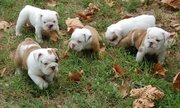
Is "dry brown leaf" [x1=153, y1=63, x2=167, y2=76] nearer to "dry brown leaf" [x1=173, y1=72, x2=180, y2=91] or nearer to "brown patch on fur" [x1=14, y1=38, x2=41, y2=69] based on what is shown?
"dry brown leaf" [x1=173, y1=72, x2=180, y2=91]

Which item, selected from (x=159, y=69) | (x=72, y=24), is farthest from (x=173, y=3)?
(x=159, y=69)

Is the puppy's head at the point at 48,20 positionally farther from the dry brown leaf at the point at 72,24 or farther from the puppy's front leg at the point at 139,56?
the puppy's front leg at the point at 139,56

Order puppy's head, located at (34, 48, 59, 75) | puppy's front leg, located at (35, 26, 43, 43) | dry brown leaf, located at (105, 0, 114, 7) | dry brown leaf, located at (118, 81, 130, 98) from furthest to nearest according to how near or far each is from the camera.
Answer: dry brown leaf, located at (105, 0, 114, 7) < puppy's front leg, located at (35, 26, 43, 43) < dry brown leaf, located at (118, 81, 130, 98) < puppy's head, located at (34, 48, 59, 75)

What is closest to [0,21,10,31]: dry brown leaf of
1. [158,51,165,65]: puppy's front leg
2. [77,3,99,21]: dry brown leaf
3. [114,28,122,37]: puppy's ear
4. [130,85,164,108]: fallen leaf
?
[77,3,99,21]: dry brown leaf

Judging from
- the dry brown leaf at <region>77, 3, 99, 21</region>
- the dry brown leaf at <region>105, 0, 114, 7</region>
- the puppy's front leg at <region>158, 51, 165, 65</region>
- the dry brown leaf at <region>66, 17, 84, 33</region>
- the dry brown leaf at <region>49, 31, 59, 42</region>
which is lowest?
the puppy's front leg at <region>158, 51, 165, 65</region>

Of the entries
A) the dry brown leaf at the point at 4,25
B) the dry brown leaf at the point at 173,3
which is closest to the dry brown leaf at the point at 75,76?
the dry brown leaf at the point at 4,25

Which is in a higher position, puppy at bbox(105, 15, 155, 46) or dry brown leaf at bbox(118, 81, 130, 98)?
puppy at bbox(105, 15, 155, 46)

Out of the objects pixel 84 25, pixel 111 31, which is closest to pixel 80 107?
pixel 111 31
